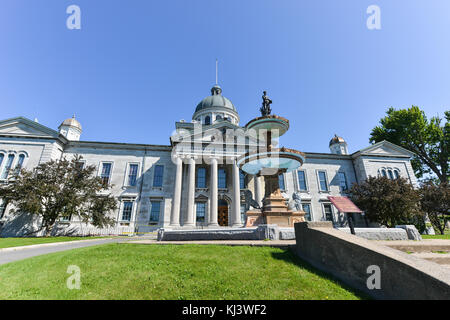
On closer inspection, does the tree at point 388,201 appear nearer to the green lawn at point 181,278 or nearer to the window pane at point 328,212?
the window pane at point 328,212

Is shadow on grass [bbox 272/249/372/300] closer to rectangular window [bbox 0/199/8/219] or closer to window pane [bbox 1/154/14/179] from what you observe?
rectangular window [bbox 0/199/8/219]

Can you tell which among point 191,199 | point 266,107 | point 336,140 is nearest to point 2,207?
point 191,199

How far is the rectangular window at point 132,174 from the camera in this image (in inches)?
1000

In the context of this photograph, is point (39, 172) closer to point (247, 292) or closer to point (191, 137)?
point (191, 137)

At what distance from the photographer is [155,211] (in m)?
24.6

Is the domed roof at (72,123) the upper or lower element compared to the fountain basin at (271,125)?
upper

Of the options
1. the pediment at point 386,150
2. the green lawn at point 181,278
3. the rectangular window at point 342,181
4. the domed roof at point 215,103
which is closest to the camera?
the green lawn at point 181,278

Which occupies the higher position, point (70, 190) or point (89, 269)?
point (70, 190)

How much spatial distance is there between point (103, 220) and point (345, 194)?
1170 inches

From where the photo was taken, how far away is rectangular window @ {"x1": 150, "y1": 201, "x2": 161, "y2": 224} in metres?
24.3

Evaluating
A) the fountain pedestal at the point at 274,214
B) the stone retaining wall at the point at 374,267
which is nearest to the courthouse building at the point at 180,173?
the fountain pedestal at the point at 274,214

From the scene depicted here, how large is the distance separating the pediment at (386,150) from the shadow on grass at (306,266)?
30.3 m
